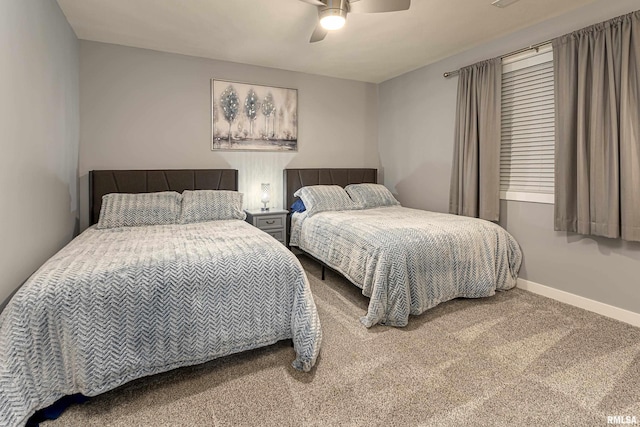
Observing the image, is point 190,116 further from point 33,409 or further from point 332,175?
point 33,409

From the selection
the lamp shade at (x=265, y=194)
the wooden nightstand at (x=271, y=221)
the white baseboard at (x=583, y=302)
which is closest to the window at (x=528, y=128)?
the white baseboard at (x=583, y=302)

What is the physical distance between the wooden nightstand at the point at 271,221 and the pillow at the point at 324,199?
318mm

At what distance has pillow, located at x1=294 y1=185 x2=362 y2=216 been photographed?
3756 millimetres

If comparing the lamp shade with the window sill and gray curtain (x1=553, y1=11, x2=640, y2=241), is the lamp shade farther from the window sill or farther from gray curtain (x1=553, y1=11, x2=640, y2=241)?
gray curtain (x1=553, y1=11, x2=640, y2=241)

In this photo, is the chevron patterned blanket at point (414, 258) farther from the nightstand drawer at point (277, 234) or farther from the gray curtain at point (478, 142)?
the nightstand drawer at point (277, 234)

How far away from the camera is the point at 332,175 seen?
4539 mm

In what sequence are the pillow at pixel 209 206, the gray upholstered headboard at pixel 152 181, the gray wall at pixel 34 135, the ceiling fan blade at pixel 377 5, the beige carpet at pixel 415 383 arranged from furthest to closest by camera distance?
the gray upholstered headboard at pixel 152 181 → the pillow at pixel 209 206 → the ceiling fan blade at pixel 377 5 → the gray wall at pixel 34 135 → the beige carpet at pixel 415 383

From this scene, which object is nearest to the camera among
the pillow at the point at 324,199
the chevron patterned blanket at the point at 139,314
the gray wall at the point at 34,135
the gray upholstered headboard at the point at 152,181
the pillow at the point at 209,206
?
the chevron patterned blanket at the point at 139,314

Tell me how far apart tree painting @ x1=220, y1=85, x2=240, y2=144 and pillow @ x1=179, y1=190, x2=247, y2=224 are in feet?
3.38

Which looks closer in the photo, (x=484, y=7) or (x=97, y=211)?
(x=484, y=7)

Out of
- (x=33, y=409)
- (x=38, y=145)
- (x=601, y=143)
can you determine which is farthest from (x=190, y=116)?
(x=601, y=143)

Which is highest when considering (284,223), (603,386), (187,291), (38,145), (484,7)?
(484,7)

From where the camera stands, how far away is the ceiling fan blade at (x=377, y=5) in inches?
87.3

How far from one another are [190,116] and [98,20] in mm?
1160
